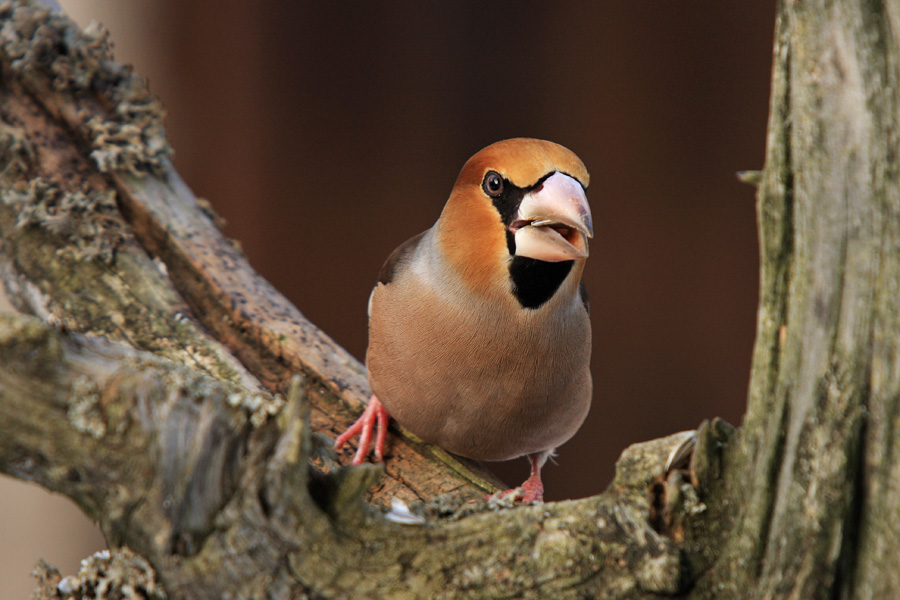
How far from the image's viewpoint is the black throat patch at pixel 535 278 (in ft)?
3.54

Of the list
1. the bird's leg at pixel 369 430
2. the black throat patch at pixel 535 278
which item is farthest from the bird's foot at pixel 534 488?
the black throat patch at pixel 535 278

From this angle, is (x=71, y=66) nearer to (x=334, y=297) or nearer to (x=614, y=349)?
(x=334, y=297)

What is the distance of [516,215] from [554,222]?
8cm

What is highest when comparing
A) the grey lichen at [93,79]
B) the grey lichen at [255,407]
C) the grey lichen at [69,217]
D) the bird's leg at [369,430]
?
the grey lichen at [93,79]

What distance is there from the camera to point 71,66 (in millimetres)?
1482

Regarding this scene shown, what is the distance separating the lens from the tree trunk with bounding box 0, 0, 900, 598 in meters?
0.57

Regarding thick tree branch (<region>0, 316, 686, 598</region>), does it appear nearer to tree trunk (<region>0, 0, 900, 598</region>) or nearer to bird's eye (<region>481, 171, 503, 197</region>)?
tree trunk (<region>0, 0, 900, 598</region>)

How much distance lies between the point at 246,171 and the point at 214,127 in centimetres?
18

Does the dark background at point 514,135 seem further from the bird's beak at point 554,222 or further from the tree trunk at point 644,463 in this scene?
the tree trunk at point 644,463

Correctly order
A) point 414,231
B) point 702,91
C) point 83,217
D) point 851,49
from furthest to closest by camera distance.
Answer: point 414,231 → point 702,91 → point 83,217 → point 851,49

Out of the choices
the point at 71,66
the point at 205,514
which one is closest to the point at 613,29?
the point at 71,66

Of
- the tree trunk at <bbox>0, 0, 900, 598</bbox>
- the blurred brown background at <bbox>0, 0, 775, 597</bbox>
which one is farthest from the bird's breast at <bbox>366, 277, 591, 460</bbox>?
the blurred brown background at <bbox>0, 0, 775, 597</bbox>

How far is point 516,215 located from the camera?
1.04 meters

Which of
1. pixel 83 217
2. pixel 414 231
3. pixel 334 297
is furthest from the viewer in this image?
pixel 334 297
